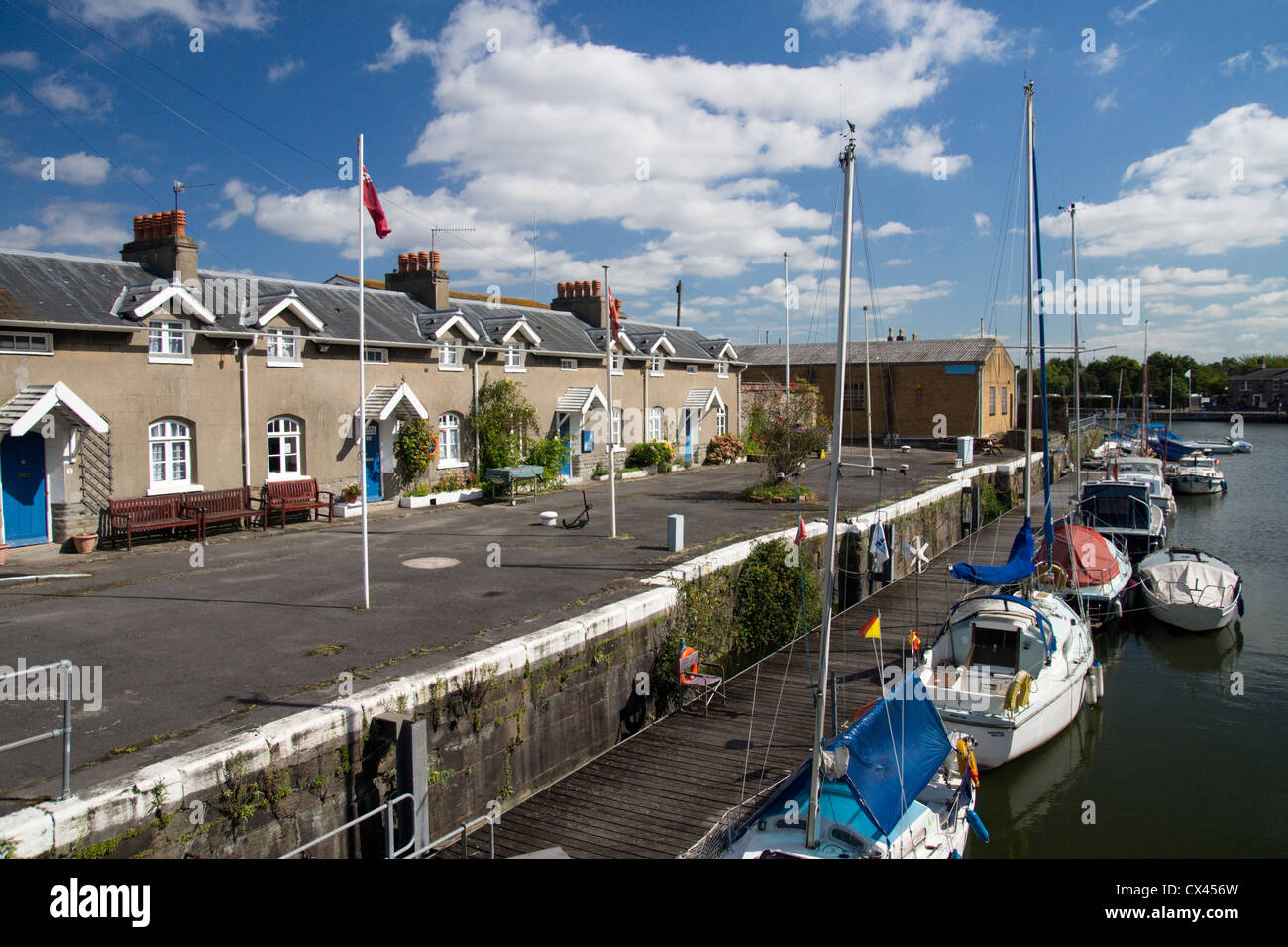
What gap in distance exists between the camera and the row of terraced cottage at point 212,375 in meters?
16.8

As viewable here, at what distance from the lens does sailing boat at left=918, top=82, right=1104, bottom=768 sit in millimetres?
13055

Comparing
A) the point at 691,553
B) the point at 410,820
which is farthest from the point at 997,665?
the point at 410,820

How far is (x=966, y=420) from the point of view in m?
49.7

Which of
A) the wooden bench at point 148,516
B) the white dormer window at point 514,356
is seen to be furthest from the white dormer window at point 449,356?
the wooden bench at point 148,516

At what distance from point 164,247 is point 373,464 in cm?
731

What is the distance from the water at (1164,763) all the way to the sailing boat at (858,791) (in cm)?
246

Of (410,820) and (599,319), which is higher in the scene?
(599,319)

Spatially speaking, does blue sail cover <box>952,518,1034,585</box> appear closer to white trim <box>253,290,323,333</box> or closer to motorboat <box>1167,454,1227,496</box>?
white trim <box>253,290,323,333</box>

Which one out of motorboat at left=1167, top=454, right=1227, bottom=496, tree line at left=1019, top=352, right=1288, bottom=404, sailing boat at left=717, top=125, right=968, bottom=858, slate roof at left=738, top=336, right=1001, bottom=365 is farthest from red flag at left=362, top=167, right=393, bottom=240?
tree line at left=1019, top=352, right=1288, bottom=404

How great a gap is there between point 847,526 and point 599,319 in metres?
17.5
